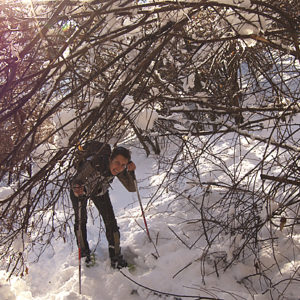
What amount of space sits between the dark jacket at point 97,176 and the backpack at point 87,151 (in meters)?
0.03

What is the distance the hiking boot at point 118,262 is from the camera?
377 cm

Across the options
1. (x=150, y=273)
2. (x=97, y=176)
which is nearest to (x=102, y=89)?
(x=97, y=176)

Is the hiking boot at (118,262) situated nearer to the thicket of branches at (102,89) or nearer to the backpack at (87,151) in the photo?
the thicket of branches at (102,89)

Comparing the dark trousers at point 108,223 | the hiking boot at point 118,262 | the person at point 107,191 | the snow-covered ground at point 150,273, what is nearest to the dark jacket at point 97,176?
the person at point 107,191

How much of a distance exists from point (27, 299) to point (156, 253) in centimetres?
159

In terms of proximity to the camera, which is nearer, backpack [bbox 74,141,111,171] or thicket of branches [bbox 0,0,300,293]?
thicket of branches [bbox 0,0,300,293]

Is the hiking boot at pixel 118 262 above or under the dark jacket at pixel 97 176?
under

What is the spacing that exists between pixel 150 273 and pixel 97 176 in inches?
53.7

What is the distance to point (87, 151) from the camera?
7.73ft

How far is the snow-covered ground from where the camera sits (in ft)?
10.3

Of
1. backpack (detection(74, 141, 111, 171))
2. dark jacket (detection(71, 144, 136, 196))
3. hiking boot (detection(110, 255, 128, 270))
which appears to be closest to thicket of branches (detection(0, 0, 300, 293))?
backpack (detection(74, 141, 111, 171))

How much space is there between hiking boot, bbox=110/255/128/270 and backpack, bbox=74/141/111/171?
1326mm

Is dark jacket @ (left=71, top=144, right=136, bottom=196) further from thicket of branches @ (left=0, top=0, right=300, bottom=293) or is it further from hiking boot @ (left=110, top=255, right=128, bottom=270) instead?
hiking boot @ (left=110, top=255, right=128, bottom=270)

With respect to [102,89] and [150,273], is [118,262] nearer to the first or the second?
[150,273]
